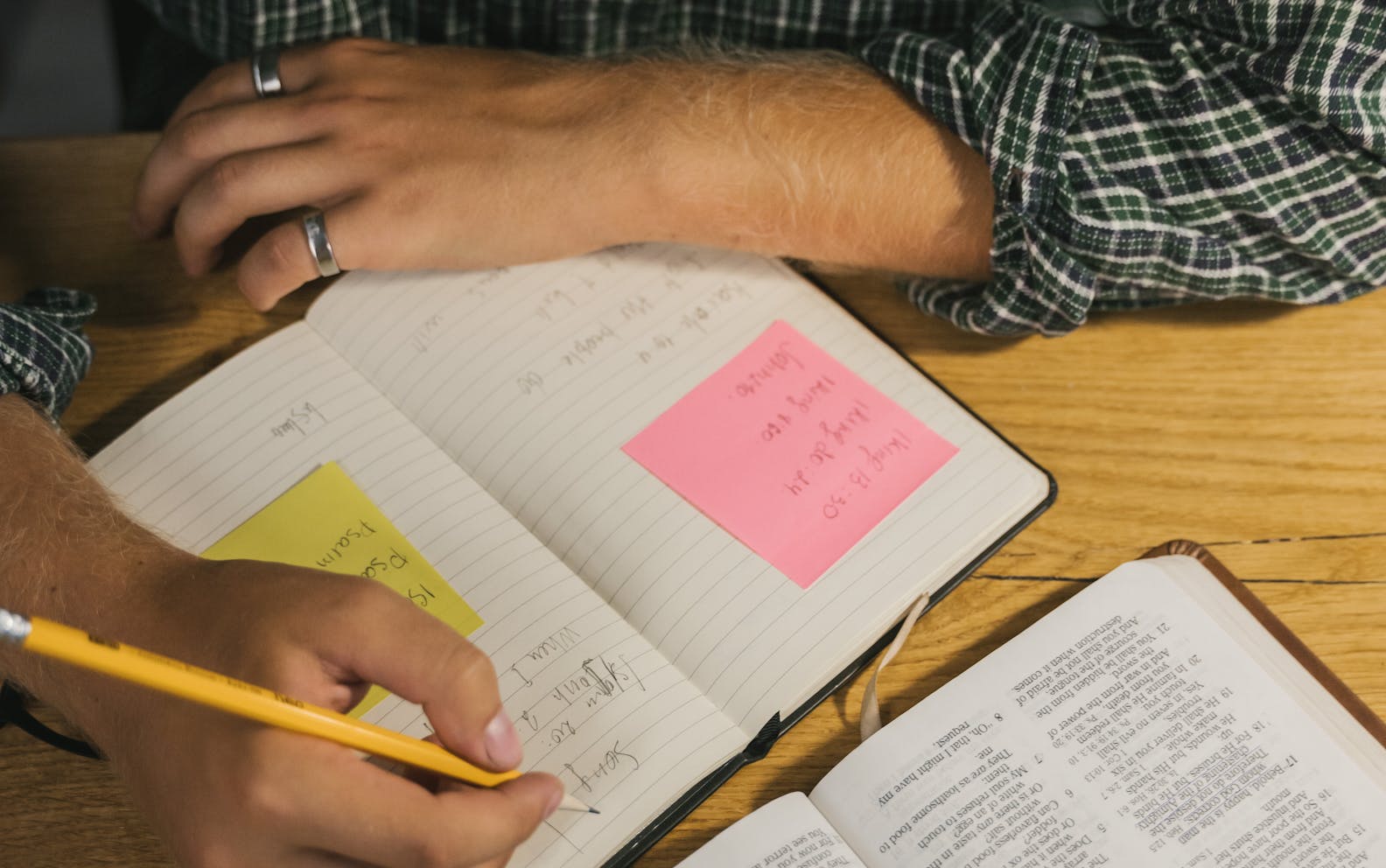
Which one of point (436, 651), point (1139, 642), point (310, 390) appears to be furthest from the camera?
point (310, 390)

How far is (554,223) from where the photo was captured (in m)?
0.75

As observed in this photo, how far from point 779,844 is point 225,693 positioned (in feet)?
0.96

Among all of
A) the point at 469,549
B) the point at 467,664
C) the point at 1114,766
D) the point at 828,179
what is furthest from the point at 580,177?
the point at 1114,766

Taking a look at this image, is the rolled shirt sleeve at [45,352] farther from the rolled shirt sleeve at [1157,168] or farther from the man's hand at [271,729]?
the rolled shirt sleeve at [1157,168]

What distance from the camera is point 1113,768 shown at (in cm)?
57

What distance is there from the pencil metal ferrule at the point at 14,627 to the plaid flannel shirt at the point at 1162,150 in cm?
58

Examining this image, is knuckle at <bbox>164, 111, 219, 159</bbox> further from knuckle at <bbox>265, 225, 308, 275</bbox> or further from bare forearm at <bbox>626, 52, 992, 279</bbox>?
bare forearm at <bbox>626, 52, 992, 279</bbox>

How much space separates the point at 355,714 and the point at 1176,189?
626 millimetres

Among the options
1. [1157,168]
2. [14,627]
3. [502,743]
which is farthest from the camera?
[1157,168]

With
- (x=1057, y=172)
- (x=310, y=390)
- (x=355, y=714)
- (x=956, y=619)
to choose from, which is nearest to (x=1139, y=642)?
(x=956, y=619)

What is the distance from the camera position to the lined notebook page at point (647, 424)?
0.63 meters

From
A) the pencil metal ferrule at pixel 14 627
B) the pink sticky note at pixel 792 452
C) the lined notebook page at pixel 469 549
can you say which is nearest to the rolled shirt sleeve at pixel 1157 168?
the pink sticky note at pixel 792 452

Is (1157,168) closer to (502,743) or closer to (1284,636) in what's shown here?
(1284,636)

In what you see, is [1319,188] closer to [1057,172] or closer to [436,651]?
[1057,172]
